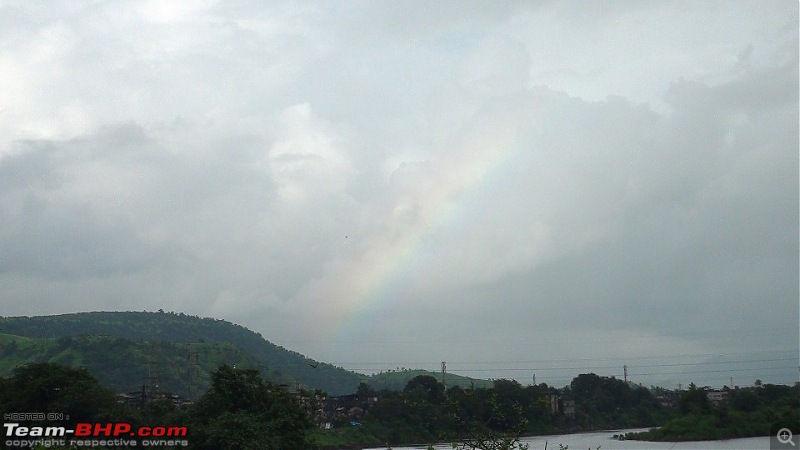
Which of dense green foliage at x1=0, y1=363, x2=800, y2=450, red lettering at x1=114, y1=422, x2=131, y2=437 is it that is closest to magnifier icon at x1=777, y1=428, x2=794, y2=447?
dense green foliage at x1=0, y1=363, x2=800, y2=450

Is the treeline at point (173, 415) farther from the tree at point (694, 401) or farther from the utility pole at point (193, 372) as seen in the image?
the utility pole at point (193, 372)

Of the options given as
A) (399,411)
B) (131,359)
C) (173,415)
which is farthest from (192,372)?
(173,415)

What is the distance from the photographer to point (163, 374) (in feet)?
495

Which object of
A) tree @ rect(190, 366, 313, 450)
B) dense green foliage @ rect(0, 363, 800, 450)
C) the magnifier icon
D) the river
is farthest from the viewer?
the river

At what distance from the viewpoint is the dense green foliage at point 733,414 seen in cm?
7575

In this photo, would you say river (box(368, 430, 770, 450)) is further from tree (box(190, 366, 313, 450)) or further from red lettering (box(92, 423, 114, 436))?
red lettering (box(92, 423, 114, 436))

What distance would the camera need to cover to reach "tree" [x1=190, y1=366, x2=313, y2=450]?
1512 inches

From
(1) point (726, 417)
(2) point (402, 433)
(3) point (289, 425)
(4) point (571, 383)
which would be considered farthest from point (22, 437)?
(4) point (571, 383)

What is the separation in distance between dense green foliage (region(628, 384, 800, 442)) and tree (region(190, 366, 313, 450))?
4863 centimetres

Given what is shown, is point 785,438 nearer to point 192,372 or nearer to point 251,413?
point 251,413

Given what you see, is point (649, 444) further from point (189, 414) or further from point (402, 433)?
point (189, 414)

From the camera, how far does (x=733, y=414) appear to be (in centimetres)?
7956

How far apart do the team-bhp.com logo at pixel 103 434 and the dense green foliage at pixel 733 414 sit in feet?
186

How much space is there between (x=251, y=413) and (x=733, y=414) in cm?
5867
